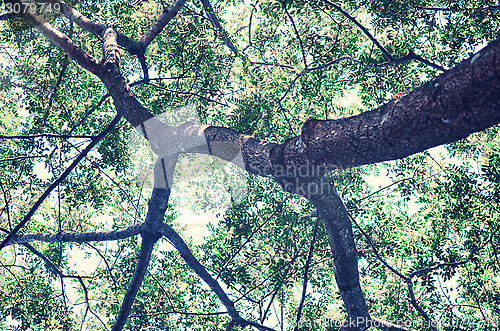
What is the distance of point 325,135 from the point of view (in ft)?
12.2

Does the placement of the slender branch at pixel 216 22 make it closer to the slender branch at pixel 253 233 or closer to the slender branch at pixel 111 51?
the slender branch at pixel 111 51

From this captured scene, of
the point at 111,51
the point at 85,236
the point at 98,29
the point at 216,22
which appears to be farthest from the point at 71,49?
the point at 85,236

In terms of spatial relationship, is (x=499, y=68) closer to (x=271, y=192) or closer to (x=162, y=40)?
(x=271, y=192)

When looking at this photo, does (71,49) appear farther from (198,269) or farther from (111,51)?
(198,269)

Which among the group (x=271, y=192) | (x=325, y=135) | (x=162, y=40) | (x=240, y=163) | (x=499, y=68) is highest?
(x=162, y=40)

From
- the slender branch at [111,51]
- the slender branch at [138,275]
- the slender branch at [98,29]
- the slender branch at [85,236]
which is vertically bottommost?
the slender branch at [138,275]

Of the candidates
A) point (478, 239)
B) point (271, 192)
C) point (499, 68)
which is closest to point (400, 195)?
point (478, 239)

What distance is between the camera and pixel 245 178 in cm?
757

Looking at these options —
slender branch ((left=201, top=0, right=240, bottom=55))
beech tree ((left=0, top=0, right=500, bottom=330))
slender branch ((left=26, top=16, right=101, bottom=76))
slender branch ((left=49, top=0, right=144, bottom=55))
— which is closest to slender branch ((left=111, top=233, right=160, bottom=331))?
beech tree ((left=0, top=0, right=500, bottom=330))

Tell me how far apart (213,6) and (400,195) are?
16.1 ft

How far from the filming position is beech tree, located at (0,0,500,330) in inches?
233

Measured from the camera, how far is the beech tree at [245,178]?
5910 millimetres

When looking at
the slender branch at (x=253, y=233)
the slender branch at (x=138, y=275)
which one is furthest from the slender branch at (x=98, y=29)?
the slender branch at (x=253, y=233)

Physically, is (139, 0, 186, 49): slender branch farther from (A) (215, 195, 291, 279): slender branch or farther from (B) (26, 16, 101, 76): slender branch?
(A) (215, 195, 291, 279): slender branch
